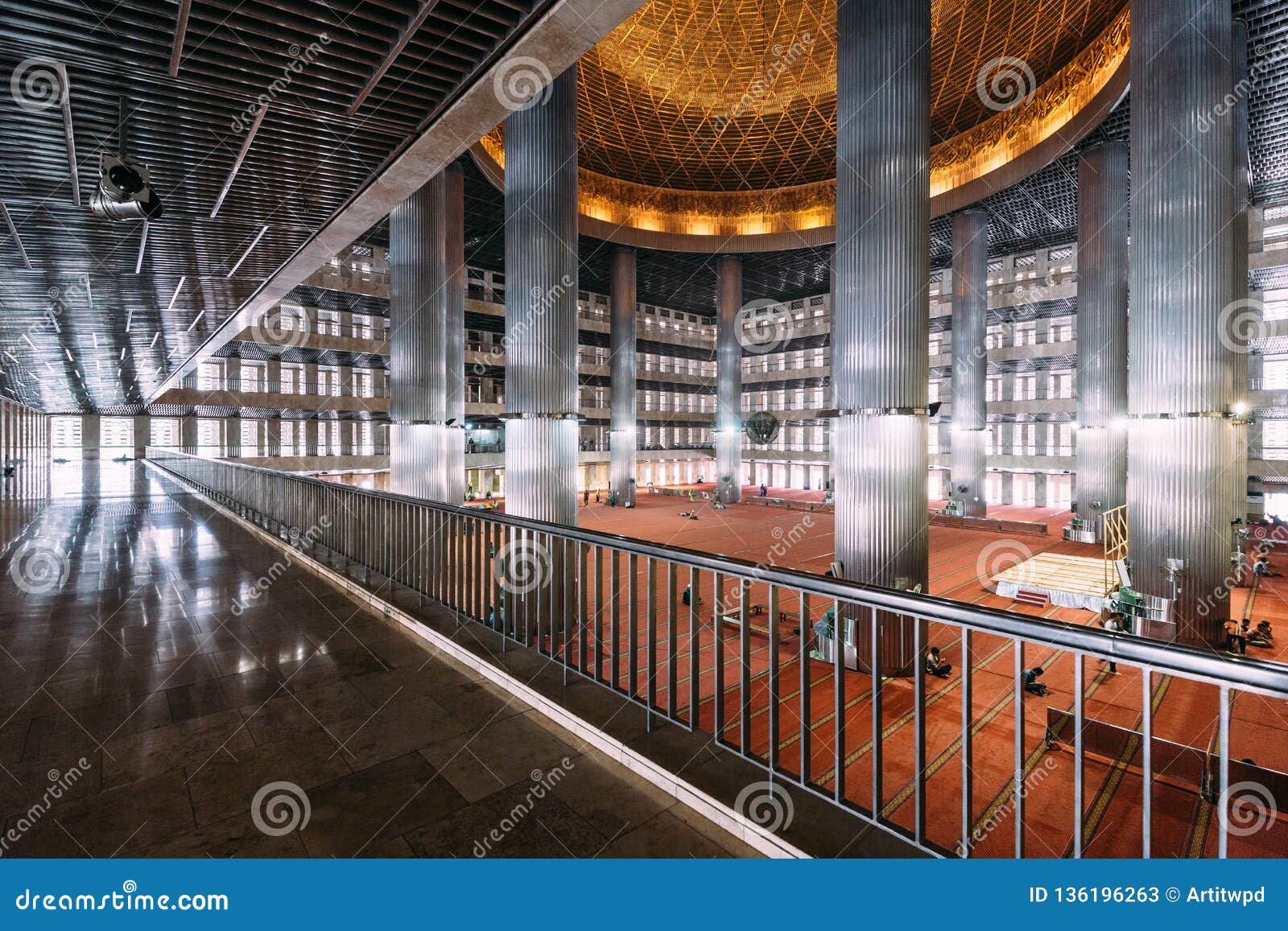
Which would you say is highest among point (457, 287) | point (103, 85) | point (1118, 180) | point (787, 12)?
point (787, 12)

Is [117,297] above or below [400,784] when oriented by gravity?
above

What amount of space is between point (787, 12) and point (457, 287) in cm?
1495

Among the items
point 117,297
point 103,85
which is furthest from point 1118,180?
point 117,297

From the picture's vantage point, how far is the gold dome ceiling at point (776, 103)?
18.4 meters

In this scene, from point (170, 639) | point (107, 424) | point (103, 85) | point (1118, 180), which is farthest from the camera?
point (107, 424)

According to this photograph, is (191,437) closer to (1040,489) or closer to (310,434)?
(310,434)

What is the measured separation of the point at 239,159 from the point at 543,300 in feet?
16.8

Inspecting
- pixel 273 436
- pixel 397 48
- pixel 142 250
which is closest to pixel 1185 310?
pixel 397 48

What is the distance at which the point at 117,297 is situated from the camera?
32.1 feet

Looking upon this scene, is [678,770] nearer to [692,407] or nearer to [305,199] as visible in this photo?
[305,199]

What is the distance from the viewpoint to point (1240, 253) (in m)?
13.4

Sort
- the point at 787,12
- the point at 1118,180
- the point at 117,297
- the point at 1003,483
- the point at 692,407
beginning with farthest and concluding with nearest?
1. the point at 692,407
2. the point at 1003,483
3. the point at 787,12
4. the point at 1118,180
5. the point at 117,297

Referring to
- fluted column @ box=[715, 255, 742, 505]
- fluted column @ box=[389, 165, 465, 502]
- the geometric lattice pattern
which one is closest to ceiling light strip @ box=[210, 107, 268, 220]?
fluted column @ box=[389, 165, 465, 502]

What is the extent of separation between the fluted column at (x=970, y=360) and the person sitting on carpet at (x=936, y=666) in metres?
19.5
